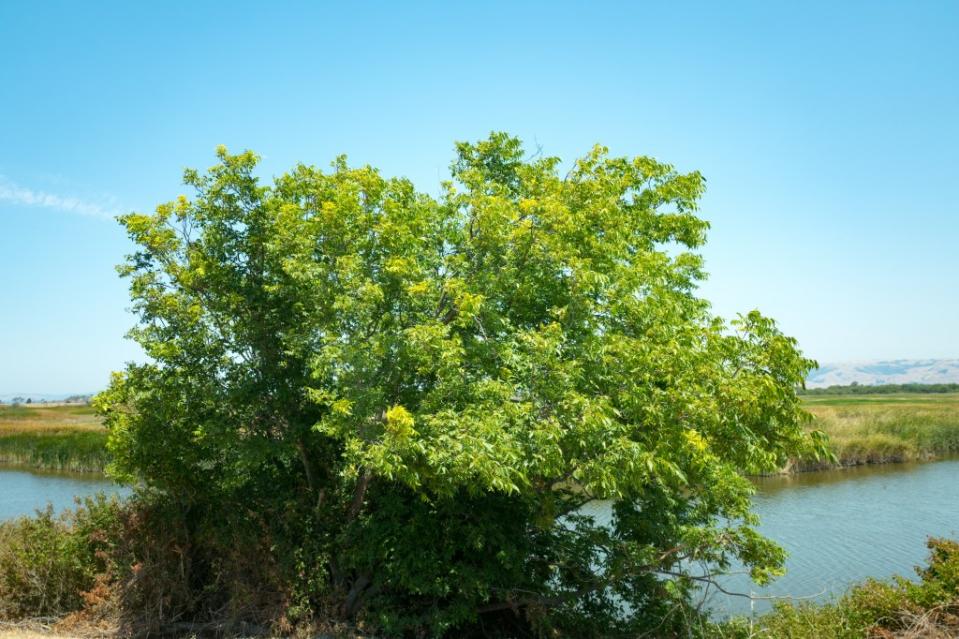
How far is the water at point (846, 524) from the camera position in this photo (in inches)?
638

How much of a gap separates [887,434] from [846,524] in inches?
713

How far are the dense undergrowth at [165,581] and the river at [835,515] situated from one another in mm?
4224

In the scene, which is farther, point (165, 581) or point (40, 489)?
point (40, 489)

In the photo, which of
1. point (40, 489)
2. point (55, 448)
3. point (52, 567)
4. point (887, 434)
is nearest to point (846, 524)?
point (887, 434)

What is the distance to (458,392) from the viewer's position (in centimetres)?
852

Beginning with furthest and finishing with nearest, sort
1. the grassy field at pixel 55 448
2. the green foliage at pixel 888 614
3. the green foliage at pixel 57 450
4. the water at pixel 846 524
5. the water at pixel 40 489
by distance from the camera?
1. the grassy field at pixel 55 448
2. the green foliage at pixel 57 450
3. the water at pixel 40 489
4. the water at pixel 846 524
5. the green foliage at pixel 888 614

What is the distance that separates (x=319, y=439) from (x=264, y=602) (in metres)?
2.77

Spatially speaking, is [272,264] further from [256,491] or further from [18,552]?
[18,552]

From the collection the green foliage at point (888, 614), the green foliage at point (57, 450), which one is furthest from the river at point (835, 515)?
the green foliage at point (888, 614)

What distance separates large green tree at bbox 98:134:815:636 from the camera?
8.33 metres

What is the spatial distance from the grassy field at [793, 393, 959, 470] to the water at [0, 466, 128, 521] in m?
31.7

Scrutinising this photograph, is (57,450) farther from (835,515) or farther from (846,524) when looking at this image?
(846,524)

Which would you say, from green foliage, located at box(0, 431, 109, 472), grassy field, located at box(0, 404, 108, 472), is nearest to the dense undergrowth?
grassy field, located at box(0, 404, 108, 472)

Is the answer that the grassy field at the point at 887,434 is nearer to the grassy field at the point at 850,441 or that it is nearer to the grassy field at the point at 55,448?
the grassy field at the point at 850,441
